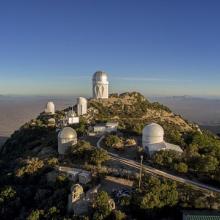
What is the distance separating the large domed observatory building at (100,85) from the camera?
215 ft

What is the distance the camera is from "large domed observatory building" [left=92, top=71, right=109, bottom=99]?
65.6m

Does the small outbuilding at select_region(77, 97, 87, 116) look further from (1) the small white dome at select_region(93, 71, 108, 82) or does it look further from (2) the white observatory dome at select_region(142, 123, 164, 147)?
(2) the white observatory dome at select_region(142, 123, 164, 147)

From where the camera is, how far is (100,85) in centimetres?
6600

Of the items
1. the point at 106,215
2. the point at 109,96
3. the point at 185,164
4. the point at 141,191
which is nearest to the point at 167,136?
the point at 185,164

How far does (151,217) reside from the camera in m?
24.5

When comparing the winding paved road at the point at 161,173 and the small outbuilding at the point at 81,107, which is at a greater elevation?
the small outbuilding at the point at 81,107

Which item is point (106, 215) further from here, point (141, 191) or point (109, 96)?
point (109, 96)

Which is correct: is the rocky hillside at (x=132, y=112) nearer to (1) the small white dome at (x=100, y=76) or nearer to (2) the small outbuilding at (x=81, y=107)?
(2) the small outbuilding at (x=81, y=107)

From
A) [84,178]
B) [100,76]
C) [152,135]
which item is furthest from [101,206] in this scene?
[100,76]

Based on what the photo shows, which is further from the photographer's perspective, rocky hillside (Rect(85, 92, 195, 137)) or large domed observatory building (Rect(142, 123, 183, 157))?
rocky hillside (Rect(85, 92, 195, 137))

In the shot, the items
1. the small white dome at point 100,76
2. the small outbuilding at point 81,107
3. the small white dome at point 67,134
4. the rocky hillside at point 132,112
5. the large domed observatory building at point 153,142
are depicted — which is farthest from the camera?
the small white dome at point 100,76

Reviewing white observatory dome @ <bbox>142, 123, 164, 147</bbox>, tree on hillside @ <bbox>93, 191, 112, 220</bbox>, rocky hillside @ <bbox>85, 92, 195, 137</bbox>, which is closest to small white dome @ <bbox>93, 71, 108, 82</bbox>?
rocky hillside @ <bbox>85, 92, 195, 137</bbox>

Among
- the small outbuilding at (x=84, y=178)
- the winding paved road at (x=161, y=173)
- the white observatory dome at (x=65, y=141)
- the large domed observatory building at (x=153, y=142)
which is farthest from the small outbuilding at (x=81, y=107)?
the small outbuilding at (x=84, y=178)

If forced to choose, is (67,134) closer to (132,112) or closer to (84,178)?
(84,178)
